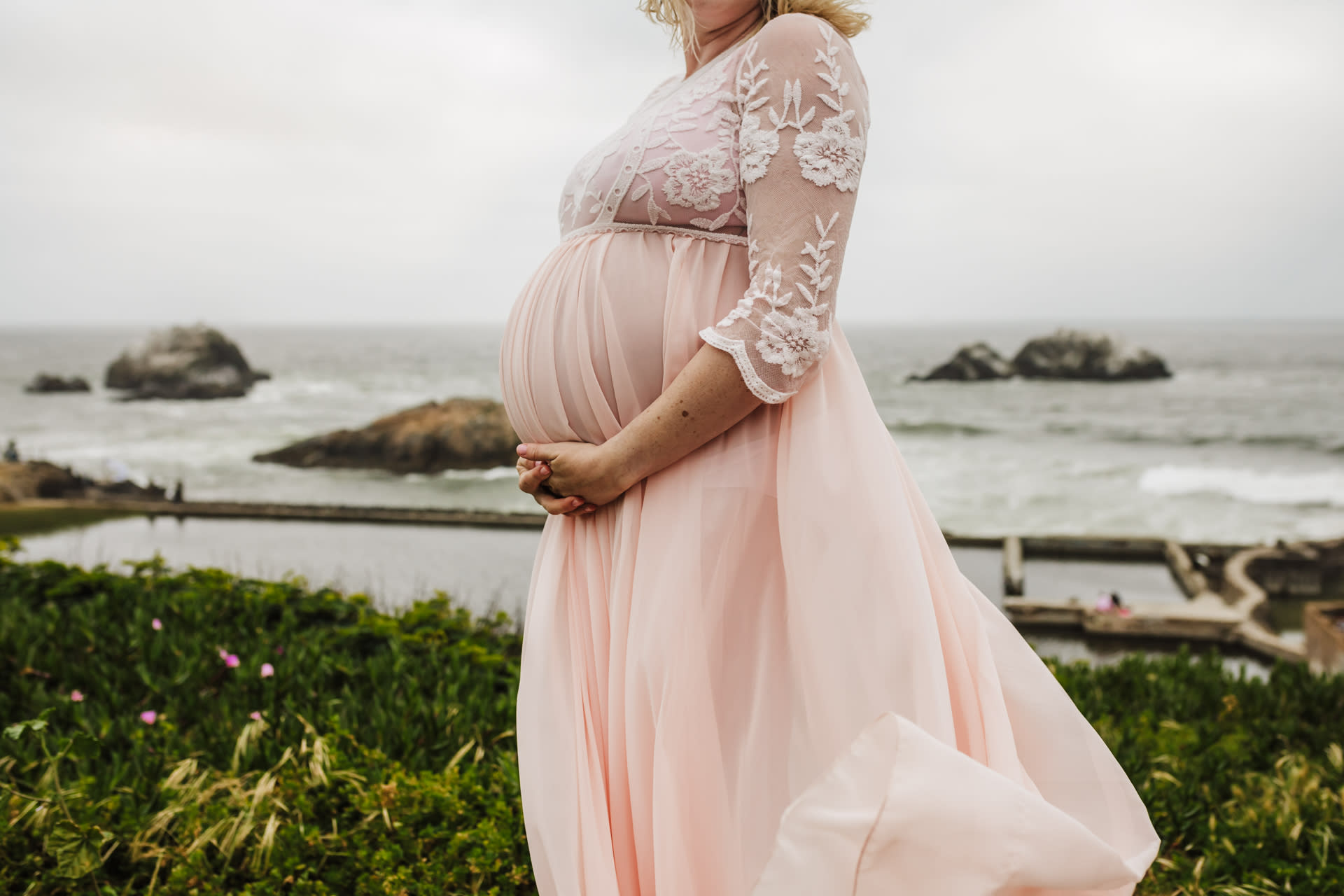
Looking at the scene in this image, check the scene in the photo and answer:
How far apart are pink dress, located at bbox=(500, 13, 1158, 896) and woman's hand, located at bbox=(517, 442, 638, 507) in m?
0.05

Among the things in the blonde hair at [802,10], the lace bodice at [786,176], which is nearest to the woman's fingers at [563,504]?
the lace bodice at [786,176]

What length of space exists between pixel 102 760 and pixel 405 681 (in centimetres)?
103

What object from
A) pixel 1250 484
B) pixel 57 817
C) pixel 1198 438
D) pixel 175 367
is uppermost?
pixel 175 367

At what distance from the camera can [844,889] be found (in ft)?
2.80

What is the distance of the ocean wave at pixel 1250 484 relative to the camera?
22.1 meters

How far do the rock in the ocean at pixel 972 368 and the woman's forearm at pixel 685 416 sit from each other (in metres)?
33.5

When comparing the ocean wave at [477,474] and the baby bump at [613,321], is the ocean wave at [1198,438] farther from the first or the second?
the baby bump at [613,321]

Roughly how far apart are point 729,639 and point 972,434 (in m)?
27.6

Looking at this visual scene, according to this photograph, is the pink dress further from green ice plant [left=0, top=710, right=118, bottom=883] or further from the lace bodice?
green ice plant [left=0, top=710, right=118, bottom=883]

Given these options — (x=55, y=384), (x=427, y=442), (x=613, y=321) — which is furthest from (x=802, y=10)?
(x=55, y=384)

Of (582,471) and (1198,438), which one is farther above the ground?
(582,471)

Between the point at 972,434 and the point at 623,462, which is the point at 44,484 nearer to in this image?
the point at 623,462

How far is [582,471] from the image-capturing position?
1.23 metres

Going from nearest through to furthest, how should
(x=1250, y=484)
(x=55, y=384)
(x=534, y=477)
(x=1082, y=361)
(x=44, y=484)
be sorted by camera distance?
(x=534, y=477)
(x=44, y=484)
(x=55, y=384)
(x=1250, y=484)
(x=1082, y=361)
